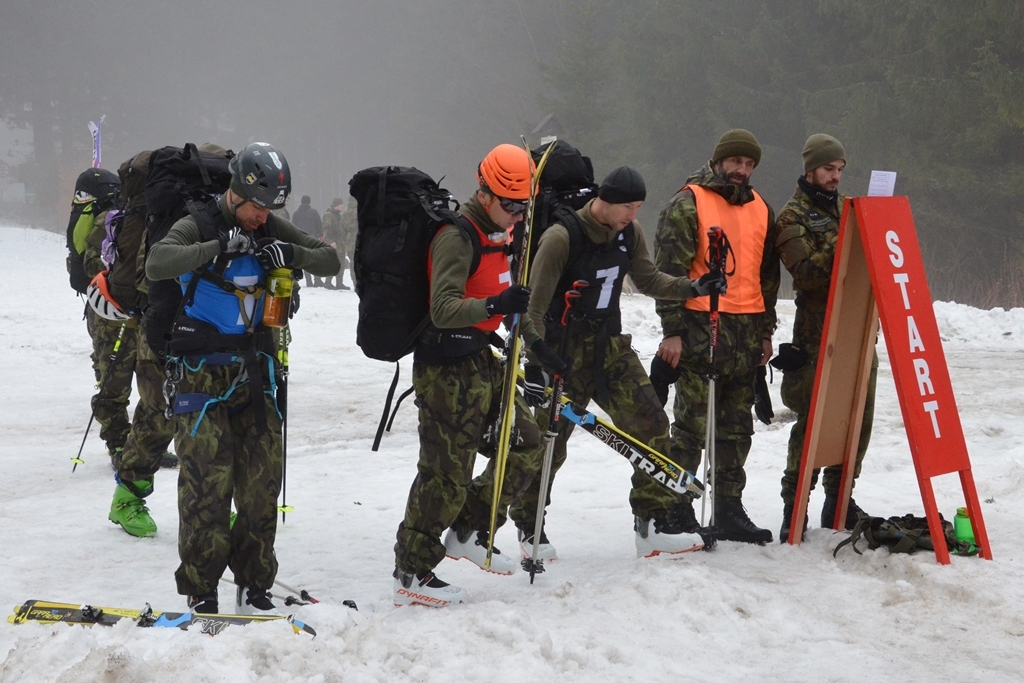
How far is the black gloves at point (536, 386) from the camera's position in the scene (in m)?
5.33

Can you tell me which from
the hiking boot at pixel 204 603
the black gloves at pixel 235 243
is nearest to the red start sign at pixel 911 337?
the black gloves at pixel 235 243

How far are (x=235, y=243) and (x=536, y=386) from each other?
1.80m

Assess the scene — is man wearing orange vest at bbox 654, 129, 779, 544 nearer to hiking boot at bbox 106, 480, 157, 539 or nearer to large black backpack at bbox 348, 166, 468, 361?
large black backpack at bbox 348, 166, 468, 361

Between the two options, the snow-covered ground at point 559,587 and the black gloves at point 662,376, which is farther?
the black gloves at point 662,376

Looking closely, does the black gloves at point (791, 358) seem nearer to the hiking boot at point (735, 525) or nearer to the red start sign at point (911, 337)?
the red start sign at point (911, 337)

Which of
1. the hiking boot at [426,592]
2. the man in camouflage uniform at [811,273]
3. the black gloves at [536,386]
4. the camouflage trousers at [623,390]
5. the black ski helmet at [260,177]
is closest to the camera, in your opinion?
the black ski helmet at [260,177]

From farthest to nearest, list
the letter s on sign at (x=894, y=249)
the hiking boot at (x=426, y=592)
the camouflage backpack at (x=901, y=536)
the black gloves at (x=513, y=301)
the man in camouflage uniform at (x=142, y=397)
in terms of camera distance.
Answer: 1. the man in camouflage uniform at (x=142, y=397)
2. the letter s on sign at (x=894, y=249)
3. the camouflage backpack at (x=901, y=536)
4. the hiking boot at (x=426, y=592)
5. the black gloves at (x=513, y=301)

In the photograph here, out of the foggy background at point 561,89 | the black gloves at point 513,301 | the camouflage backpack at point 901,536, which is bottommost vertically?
the camouflage backpack at point 901,536

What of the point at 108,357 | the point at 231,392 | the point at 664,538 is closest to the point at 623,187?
the point at 664,538

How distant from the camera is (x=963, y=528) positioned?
5328 millimetres

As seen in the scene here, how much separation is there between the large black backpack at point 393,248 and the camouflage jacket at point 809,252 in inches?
85.1

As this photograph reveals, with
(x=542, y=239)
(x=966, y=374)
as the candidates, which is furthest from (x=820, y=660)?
(x=966, y=374)

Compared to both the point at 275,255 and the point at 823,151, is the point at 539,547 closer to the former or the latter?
the point at 275,255

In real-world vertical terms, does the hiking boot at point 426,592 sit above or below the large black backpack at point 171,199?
below
